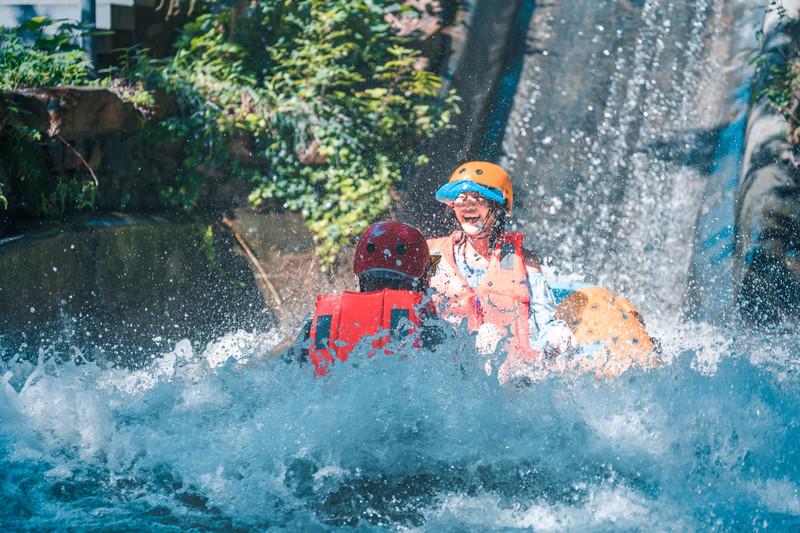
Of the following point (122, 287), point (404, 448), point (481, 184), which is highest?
point (481, 184)

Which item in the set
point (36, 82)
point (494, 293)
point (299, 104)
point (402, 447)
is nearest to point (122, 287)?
point (36, 82)

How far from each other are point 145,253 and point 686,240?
169 inches

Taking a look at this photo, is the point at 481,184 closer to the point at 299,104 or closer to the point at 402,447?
the point at 402,447

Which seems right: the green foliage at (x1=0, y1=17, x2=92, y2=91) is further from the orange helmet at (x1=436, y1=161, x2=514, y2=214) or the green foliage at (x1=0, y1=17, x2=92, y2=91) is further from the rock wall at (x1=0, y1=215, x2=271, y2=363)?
the orange helmet at (x1=436, y1=161, x2=514, y2=214)

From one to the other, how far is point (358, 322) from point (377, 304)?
109 millimetres

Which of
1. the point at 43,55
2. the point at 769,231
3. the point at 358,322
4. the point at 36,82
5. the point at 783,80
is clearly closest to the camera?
the point at 358,322

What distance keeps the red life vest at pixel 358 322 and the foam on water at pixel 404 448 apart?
0.25 ft

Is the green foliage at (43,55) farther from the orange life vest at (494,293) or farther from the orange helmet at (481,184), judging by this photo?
the orange life vest at (494,293)

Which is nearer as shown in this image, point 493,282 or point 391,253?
point 391,253

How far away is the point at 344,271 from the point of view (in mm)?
7727

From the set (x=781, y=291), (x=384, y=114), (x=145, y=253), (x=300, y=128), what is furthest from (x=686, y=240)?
(x=145, y=253)

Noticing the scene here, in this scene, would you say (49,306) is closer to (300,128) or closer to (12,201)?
(12,201)

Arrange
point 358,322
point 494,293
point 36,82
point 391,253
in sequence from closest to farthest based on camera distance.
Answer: point 358,322, point 391,253, point 494,293, point 36,82

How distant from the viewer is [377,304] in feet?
12.5
